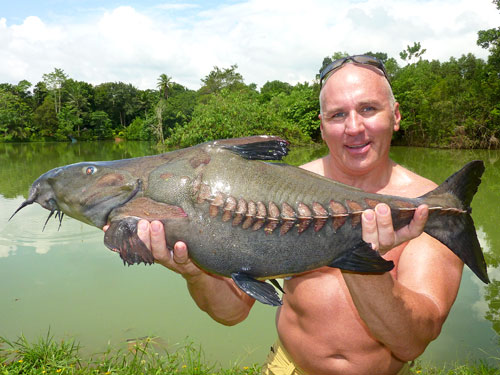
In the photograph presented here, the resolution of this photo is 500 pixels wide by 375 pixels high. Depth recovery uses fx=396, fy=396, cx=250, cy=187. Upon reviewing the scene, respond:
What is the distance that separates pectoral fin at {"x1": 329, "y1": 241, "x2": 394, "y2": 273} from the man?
0.07 m

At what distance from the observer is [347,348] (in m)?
2.58

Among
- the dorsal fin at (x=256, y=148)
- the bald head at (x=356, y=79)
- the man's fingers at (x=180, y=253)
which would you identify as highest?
the bald head at (x=356, y=79)

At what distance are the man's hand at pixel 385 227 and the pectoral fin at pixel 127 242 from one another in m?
1.11

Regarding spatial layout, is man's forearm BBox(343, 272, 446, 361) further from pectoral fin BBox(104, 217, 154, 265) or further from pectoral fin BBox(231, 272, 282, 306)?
pectoral fin BBox(104, 217, 154, 265)

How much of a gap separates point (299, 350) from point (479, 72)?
38206 millimetres

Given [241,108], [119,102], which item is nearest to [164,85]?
[119,102]

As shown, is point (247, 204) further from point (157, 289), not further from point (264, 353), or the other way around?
point (157, 289)

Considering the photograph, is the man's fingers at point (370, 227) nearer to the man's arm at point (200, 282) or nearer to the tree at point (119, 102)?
the man's arm at point (200, 282)

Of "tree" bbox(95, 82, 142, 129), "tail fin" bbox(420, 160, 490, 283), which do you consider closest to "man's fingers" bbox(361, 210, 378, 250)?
"tail fin" bbox(420, 160, 490, 283)

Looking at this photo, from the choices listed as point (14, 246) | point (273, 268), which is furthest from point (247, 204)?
point (14, 246)

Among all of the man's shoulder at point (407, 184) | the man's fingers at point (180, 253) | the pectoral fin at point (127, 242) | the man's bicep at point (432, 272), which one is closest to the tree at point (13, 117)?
→ the pectoral fin at point (127, 242)

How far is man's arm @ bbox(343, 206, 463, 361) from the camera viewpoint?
195 centimetres

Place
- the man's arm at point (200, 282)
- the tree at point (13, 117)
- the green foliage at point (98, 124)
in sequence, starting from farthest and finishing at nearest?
the green foliage at point (98, 124), the tree at point (13, 117), the man's arm at point (200, 282)

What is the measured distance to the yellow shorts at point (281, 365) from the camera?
2.74 metres
